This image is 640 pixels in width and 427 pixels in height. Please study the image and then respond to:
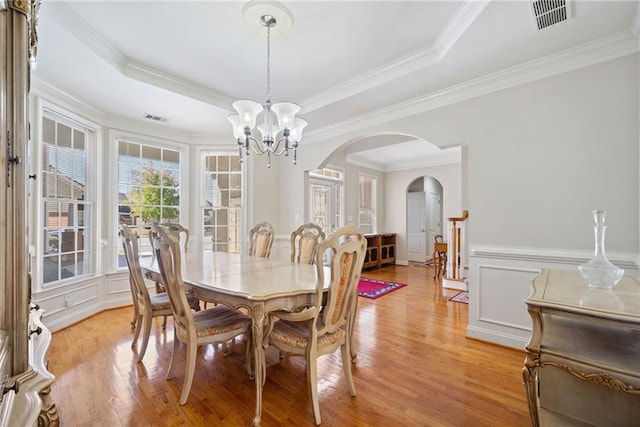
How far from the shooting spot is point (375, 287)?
5.03 metres

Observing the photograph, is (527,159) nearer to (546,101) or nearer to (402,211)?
(546,101)

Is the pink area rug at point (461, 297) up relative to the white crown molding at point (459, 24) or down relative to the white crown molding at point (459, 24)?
down

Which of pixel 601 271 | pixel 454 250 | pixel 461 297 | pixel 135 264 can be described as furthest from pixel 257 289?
pixel 454 250

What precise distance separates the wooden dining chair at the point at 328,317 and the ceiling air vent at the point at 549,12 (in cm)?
192

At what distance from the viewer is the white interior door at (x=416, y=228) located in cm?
792

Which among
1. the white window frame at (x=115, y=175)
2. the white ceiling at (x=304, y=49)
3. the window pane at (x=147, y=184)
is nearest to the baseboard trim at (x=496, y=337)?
the white ceiling at (x=304, y=49)

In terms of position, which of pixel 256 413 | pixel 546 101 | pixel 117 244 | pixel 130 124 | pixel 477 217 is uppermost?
pixel 130 124

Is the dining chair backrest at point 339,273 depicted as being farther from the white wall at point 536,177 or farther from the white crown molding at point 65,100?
the white crown molding at point 65,100

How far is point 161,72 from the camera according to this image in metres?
3.00

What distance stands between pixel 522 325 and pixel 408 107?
2.58m

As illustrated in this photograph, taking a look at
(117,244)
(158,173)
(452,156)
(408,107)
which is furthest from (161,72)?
(452,156)

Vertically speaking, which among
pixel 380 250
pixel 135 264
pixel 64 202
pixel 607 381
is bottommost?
pixel 380 250

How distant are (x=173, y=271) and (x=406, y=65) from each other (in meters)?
2.71

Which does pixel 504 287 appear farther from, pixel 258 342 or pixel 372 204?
pixel 372 204
